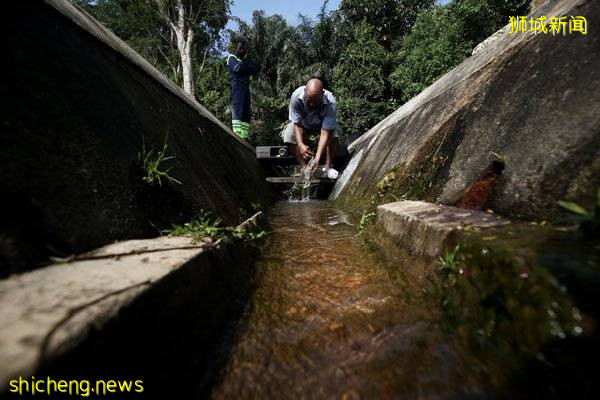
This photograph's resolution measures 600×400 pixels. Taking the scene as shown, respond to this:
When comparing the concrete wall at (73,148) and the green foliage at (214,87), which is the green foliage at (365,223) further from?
the green foliage at (214,87)

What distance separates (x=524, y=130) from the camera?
1604mm

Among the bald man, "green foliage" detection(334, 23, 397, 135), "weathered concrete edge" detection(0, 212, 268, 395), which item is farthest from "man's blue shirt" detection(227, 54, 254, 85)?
"green foliage" detection(334, 23, 397, 135)

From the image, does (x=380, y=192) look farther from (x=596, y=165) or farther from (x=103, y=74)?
(x=103, y=74)

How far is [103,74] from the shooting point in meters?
1.80

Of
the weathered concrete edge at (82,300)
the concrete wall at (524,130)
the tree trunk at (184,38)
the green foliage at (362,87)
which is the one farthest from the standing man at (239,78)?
the tree trunk at (184,38)

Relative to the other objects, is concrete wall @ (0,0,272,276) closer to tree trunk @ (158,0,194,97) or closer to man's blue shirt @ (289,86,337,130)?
man's blue shirt @ (289,86,337,130)

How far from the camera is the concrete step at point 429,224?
1.28m

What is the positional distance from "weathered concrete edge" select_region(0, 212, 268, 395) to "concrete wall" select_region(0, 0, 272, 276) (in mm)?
127

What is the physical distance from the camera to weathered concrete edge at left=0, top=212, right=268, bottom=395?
554 mm

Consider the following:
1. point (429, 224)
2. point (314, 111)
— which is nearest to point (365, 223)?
point (429, 224)

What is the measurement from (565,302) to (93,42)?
2538 mm

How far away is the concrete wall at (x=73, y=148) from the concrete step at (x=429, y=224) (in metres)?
1.23

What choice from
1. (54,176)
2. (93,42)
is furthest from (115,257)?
(93,42)

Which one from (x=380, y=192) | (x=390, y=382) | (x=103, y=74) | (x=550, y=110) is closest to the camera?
(x=390, y=382)
